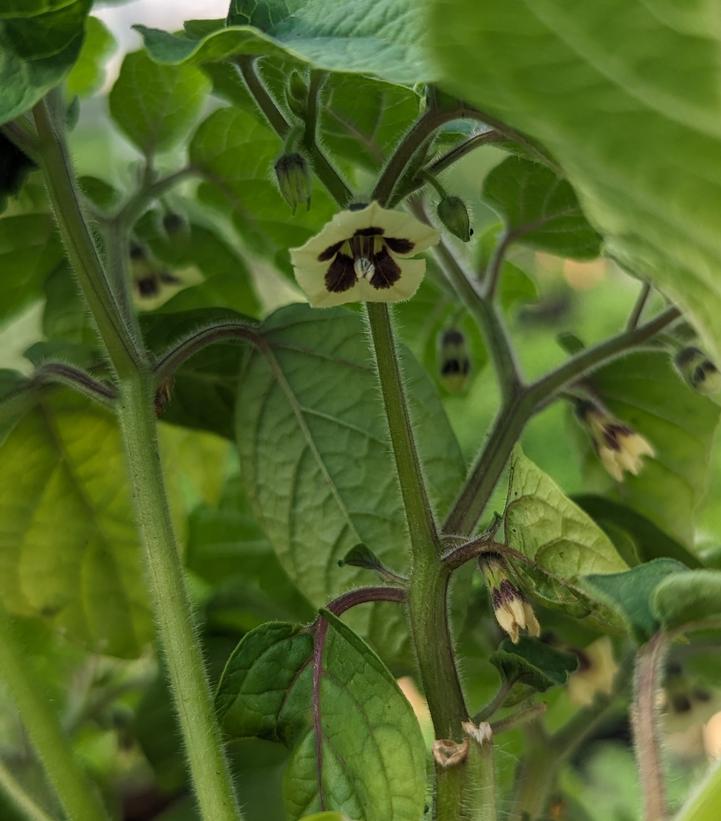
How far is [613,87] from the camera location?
236 mm

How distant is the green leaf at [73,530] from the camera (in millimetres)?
503

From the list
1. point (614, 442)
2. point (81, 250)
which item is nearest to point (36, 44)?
point (81, 250)

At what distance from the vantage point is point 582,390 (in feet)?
1.69

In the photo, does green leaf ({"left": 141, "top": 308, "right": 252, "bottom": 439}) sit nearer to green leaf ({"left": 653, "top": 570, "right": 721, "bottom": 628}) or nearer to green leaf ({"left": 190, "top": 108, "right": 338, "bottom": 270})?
green leaf ({"left": 190, "top": 108, "right": 338, "bottom": 270})

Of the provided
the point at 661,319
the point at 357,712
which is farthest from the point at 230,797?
the point at 661,319

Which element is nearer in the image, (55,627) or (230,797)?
(230,797)

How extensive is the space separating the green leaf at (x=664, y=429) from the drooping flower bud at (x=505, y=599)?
22 cm

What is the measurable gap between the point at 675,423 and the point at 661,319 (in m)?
0.10

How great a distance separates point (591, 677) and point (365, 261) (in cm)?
29

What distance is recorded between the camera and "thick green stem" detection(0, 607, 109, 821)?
15.6 inches

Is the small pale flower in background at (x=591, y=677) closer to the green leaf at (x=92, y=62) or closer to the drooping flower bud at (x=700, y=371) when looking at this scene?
the drooping flower bud at (x=700, y=371)

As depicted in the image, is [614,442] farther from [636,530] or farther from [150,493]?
[150,493]

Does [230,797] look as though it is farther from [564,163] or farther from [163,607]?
[564,163]

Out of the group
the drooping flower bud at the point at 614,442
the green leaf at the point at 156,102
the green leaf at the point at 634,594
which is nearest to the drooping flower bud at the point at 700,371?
the drooping flower bud at the point at 614,442
